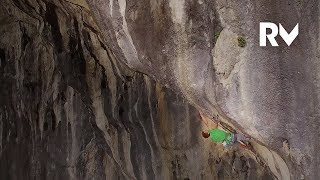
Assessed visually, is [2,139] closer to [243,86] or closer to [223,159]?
[223,159]

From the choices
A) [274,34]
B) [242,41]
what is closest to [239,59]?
[242,41]

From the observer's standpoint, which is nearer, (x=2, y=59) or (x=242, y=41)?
(x=242, y=41)

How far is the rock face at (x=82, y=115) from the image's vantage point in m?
7.11

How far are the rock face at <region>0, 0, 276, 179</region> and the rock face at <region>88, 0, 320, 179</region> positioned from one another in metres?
2.02

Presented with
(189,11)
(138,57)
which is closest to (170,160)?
(138,57)

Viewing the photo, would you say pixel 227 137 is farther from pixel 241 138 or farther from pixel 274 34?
pixel 274 34

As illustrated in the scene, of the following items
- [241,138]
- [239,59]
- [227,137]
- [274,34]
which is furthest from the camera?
[241,138]

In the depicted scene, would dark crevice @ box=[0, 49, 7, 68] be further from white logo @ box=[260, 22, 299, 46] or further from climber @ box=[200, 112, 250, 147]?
white logo @ box=[260, 22, 299, 46]

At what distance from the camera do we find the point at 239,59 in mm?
4387

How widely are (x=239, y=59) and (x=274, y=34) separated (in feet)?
1.21

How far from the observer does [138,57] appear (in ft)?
15.7

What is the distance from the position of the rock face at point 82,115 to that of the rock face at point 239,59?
2017 mm

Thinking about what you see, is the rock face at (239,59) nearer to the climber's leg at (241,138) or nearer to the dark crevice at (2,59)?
the climber's leg at (241,138)

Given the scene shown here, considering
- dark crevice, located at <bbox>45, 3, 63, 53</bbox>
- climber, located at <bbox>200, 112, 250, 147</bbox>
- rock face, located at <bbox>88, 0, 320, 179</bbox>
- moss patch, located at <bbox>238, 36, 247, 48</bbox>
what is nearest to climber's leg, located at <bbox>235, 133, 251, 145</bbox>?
climber, located at <bbox>200, 112, 250, 147</bbox>
